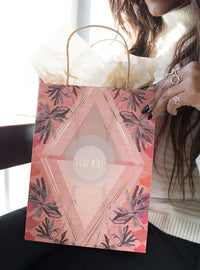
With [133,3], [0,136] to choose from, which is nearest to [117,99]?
[0,136]

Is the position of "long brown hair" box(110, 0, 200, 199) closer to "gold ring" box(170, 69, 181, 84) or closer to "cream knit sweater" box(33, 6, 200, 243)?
"cream knit sweater" box(33, 6, 200, 243)

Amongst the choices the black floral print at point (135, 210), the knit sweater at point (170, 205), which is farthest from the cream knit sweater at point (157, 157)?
the black floral print at point (135, 210)

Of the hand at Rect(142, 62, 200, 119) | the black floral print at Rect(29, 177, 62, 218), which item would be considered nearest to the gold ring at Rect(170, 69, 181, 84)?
the hand at Rect(142, 62, 200, 119)

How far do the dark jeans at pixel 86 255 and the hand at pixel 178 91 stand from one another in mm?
291

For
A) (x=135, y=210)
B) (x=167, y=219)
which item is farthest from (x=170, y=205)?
(x=135, y=210)

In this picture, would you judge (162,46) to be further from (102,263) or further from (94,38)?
(94,38)

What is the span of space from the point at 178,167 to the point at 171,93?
20cm

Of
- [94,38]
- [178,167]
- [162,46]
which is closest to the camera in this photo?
[178,167]

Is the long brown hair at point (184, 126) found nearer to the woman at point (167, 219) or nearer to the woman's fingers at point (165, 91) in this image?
the woman at point (167, 219)

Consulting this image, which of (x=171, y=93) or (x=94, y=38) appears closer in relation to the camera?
(x=171, y=93)

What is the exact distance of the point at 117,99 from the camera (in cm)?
50

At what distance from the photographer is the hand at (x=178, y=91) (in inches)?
18.7

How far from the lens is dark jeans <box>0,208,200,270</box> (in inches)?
21.4

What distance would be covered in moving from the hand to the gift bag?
0.06 feet
